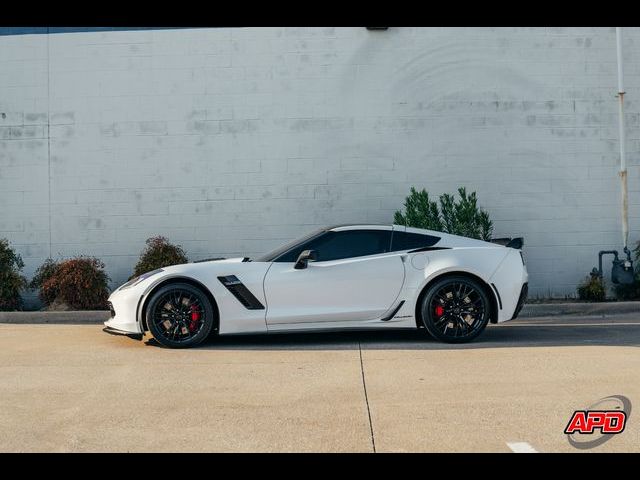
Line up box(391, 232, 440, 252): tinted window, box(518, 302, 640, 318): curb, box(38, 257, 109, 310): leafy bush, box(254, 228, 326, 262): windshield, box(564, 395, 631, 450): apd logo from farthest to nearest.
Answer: box(38, 257, 109, 310): leafy bush → box(518, 302, 640, 318): curb → box(391, 232, 440, 252): tinted window → box(254, 228, 326, 262): windshield → box(564, 395, 631, 450): apd logo

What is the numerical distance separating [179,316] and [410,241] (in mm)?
2484

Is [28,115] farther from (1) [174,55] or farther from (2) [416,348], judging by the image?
(2) [416,348]

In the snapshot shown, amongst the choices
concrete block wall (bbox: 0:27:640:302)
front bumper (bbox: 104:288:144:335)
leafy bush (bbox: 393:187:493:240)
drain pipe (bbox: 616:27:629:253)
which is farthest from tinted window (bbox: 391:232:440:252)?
drain pipe (bbox: 616:27:629:253)

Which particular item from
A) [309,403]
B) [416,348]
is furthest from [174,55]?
[309,403]

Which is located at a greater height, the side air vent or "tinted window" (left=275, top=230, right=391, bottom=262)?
"tinted window" (left=275, top=230, right=391, bottom=262)

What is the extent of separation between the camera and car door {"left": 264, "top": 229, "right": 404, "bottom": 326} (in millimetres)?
8719

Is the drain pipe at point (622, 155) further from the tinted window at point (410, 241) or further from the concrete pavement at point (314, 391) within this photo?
the tinted window at point (410, 241)

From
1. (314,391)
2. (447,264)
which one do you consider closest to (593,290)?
(447,264)

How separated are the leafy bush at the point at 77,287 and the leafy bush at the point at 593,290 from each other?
6804 millimetres

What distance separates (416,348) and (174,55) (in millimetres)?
7075

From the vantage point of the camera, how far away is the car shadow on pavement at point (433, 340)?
8781 millimetres

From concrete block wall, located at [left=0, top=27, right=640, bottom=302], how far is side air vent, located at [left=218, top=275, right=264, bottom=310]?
4.62 meters

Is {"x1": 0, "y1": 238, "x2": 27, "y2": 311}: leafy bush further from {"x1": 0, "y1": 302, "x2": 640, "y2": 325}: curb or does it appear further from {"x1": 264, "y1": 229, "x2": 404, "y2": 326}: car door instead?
{"x1": 264, "y1": 229, "x2": 404, "y2": 326}: car door
